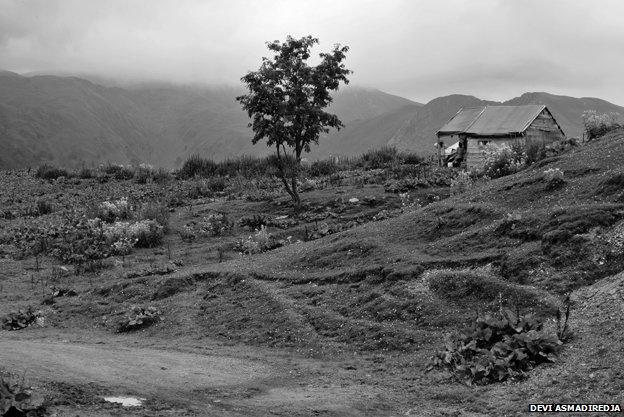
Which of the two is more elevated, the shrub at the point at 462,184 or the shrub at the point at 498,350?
the shrub at the point at 462,184

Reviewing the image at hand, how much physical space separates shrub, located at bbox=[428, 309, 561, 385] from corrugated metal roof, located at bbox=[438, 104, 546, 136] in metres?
31.3

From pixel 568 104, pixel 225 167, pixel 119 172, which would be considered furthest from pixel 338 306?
pixel 568 104

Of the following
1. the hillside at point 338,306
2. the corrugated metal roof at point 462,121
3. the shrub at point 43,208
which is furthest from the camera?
the corrugated metal roof at point 462,121

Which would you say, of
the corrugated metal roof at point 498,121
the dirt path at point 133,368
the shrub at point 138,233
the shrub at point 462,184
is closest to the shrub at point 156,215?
the shrub at point 138,233

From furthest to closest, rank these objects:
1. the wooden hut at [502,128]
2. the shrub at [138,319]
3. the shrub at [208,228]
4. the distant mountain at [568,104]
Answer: the distant mountain at [568,104], the wooden hut at [502,128], the shrub at [208,228], the shrub at [138,319]

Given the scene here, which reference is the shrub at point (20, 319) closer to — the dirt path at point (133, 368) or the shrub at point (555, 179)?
the dirt path at point (133, 368)

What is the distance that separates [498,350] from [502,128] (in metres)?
32.8

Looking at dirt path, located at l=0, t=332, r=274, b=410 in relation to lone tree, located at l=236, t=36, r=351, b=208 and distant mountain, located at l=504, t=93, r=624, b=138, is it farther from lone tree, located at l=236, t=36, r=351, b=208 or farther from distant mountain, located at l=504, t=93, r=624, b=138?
distant mountain, located at l=504, t=93, r=624, b=138

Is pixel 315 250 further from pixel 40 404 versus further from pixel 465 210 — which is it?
pixel 40 404

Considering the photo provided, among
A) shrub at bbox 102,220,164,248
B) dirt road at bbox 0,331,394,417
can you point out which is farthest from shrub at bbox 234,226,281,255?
dirt road at bbox 0,331,394,417

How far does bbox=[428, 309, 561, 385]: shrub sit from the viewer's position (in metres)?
8.00

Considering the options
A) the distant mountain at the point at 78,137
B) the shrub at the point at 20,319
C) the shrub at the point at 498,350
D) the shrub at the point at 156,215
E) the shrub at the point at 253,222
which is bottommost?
the shrub at the point at 20,319

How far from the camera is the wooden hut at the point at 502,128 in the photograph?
3852cm

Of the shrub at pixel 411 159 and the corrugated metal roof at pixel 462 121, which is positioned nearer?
the shrub at pixel 411 159
